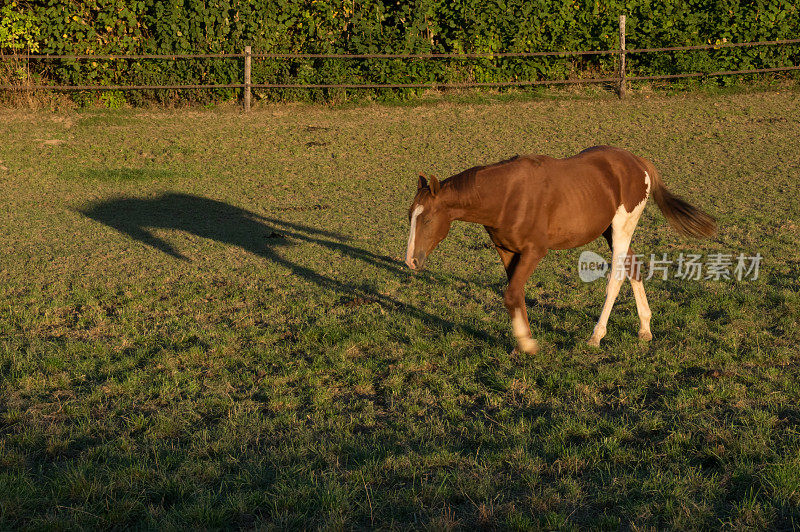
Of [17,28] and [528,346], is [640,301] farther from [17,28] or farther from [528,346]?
[17,28]

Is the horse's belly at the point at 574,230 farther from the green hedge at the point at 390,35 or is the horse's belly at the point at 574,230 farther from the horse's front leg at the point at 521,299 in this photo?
the green hedge at the point at 390,35

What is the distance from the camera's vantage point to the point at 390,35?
18.3 meters

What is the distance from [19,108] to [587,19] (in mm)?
14956

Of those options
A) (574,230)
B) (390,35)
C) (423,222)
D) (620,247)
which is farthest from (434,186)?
(390,35)

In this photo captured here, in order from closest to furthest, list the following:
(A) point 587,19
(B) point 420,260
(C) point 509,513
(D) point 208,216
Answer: (C) point 509,513 → (B) point 420,260 → (D) point 208,216 → (A) point 587,19

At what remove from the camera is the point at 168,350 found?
20.7ft

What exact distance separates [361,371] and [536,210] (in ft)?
6.61

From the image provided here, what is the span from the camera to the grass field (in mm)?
3717

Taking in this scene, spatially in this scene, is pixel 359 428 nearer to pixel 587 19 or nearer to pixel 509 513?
pixel 509 513

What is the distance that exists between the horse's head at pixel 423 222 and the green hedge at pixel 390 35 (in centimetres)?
1327

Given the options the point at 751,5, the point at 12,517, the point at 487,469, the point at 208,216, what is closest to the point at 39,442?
the point at 12,517

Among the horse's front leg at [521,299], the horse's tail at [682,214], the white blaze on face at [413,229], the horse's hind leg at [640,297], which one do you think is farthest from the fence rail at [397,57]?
the white blaze on face at [413,229]

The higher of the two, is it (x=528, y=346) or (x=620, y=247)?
(x=620, y=247)

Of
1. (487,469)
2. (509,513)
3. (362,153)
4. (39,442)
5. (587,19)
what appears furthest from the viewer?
(587,19)
